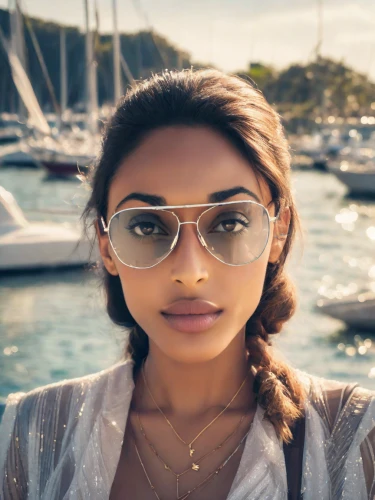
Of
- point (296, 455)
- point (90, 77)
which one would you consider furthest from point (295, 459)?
point (90, 77)

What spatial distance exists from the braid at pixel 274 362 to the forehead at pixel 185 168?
1.03 ft

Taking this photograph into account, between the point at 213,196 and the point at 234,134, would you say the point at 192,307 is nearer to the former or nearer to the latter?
the point at 213,196

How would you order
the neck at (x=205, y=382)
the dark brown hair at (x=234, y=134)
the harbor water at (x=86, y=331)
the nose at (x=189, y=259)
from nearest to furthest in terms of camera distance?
the nose at (x=189, y=259) < the dark brown hair at (x=234, y=134) < the neck at (x=205, y=382) < the harbor water at (x=86, y=331)

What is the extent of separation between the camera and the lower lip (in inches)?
68.0

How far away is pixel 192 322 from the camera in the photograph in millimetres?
1728

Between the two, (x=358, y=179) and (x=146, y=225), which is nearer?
(x=146, y=225)

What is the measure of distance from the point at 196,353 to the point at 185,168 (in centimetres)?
41

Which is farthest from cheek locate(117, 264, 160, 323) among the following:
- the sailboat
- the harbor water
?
the sailboat

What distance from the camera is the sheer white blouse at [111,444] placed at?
175 centimetres

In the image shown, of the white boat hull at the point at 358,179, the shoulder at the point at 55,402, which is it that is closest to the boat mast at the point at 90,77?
the white boat hull at the point at 358,179

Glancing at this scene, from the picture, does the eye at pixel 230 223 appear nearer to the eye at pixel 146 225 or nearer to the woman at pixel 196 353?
the woman at pixel 196 353

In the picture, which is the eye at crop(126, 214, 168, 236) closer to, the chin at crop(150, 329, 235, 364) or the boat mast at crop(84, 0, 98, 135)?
the chin at crop(150, 329, 235, 364)

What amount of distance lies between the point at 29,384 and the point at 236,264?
6937 millimetres

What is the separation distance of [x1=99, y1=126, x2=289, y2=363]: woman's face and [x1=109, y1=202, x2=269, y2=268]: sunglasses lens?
2 cm
